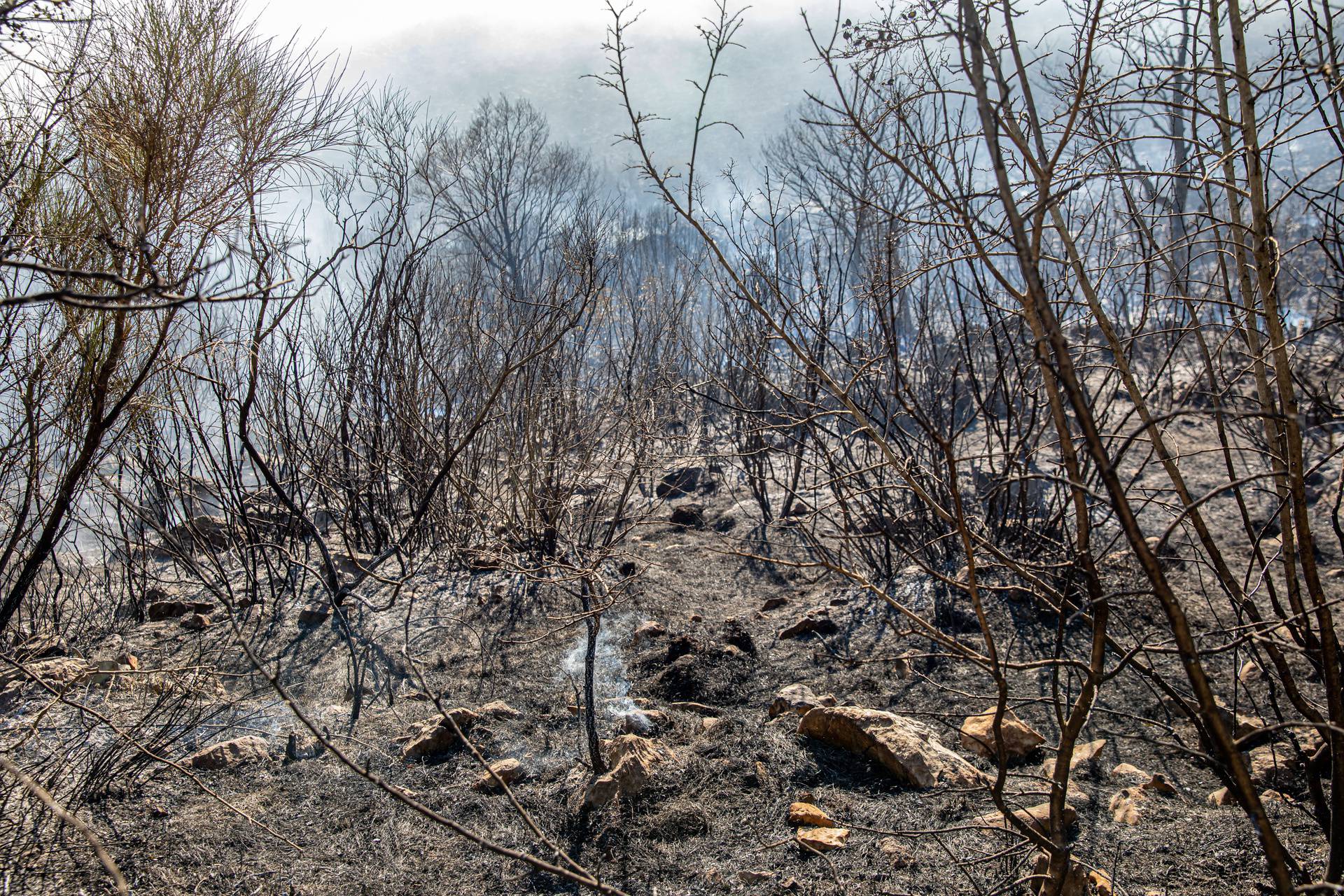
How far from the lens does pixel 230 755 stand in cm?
260

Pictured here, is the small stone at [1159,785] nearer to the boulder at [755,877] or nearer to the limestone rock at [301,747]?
the boulder at [755,877]

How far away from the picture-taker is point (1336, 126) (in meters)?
2.03

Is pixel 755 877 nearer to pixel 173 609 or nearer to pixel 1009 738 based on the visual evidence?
pixel 1009 738

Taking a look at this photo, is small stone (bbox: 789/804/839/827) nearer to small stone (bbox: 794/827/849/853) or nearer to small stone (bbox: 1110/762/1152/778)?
small stone (bbox: 794/827/849/853)

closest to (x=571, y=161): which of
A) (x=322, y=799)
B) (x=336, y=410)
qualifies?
(x=336, y=410)

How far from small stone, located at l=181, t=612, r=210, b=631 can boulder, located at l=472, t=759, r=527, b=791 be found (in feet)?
7.44

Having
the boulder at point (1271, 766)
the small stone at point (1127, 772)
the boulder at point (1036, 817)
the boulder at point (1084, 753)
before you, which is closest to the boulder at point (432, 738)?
the boulder at point (1036, 817)

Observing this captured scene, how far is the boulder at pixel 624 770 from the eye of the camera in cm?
236

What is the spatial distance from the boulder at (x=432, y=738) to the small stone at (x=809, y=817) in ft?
3.61

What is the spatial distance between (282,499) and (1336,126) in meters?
4.16

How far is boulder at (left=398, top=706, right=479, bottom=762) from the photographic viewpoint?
8.87 ft

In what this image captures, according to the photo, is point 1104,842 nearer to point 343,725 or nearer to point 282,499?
point 343,725

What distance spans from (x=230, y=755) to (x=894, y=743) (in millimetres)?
2095

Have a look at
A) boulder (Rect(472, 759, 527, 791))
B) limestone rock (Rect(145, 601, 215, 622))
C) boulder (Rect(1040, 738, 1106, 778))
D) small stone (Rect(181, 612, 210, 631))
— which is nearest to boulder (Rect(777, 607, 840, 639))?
boulder (Rect(1040, 738, 1106, 778))
